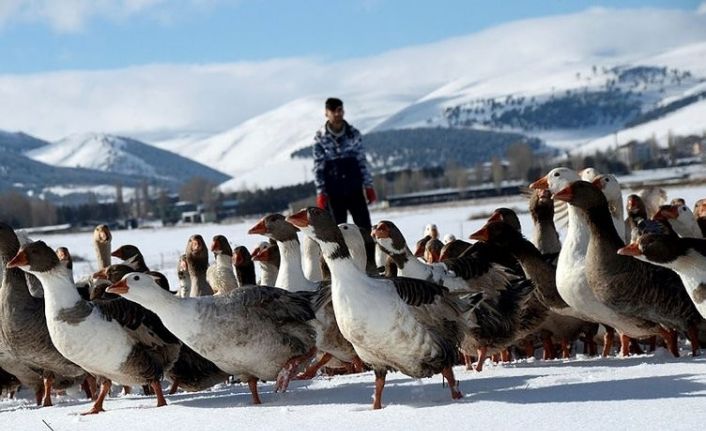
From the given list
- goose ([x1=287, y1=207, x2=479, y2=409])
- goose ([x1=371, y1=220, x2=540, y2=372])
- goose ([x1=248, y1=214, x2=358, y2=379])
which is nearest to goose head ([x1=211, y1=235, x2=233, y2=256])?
goose ([x1=248, y1=214, x2=358, y2=379])

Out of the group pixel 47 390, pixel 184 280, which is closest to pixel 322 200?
pixel 184 280

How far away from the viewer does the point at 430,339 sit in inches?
298

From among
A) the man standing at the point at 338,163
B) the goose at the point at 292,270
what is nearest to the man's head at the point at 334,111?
the man standing at the point at 338,163

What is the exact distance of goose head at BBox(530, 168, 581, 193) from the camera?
32.3 feet

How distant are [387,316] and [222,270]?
5.64 meters

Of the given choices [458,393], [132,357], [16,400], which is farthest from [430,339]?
[16,400]

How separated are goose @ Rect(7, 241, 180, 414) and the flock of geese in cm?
1

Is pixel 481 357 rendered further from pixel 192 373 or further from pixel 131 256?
pixel 131 256

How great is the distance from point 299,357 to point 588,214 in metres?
2.74

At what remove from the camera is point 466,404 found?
7102 millimetres

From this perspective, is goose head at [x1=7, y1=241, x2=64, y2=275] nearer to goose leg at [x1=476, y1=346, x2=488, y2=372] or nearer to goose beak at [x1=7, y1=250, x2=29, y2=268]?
goose beak at [x1=7, y1=250, x2=29, y2=268]

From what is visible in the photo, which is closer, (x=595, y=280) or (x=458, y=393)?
(x=458, y=393)

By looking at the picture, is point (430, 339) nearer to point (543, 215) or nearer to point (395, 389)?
point (395, 389)

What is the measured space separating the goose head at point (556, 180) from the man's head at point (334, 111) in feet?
12.7
